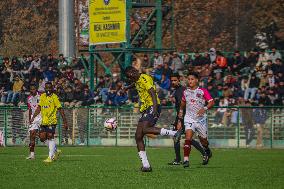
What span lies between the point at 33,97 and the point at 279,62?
10.3 metres

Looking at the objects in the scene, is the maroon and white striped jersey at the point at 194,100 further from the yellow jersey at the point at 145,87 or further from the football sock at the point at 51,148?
the football sock at the point at 51,148

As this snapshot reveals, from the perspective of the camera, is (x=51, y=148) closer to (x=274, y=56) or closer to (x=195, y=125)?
(x=195, y=125)

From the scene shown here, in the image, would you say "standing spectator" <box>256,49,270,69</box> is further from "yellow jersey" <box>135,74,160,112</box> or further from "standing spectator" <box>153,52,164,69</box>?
"yellow jersey" <box>135,74,160,112</box>

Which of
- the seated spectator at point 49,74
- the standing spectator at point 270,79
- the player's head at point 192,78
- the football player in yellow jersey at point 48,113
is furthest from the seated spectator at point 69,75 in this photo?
the player's head at point 192,78

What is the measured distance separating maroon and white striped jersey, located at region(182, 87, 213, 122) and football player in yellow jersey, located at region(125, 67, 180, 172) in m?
1.47

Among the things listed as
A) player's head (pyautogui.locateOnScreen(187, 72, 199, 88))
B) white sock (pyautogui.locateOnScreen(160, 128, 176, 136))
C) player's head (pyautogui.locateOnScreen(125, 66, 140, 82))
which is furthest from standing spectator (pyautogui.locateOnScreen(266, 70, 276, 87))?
player's head (pyautogui.locateOnScreen(125, 66, 140, 82))

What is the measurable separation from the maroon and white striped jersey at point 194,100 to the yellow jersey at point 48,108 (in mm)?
5980

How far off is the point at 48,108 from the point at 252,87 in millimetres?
12199

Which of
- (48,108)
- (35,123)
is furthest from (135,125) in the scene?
(48,108)

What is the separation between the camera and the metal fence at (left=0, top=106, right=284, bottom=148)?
38.8 meters

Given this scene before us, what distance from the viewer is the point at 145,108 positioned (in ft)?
72.7

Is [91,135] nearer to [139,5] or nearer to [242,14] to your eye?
[139,5]

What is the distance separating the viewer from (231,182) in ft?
62.3

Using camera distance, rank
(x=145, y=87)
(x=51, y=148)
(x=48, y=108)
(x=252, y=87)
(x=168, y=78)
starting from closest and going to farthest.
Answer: (x=145, y=87), (x=51, y=148), (x=48, y=108), (x=252, y=87), (x=168, y=78)
